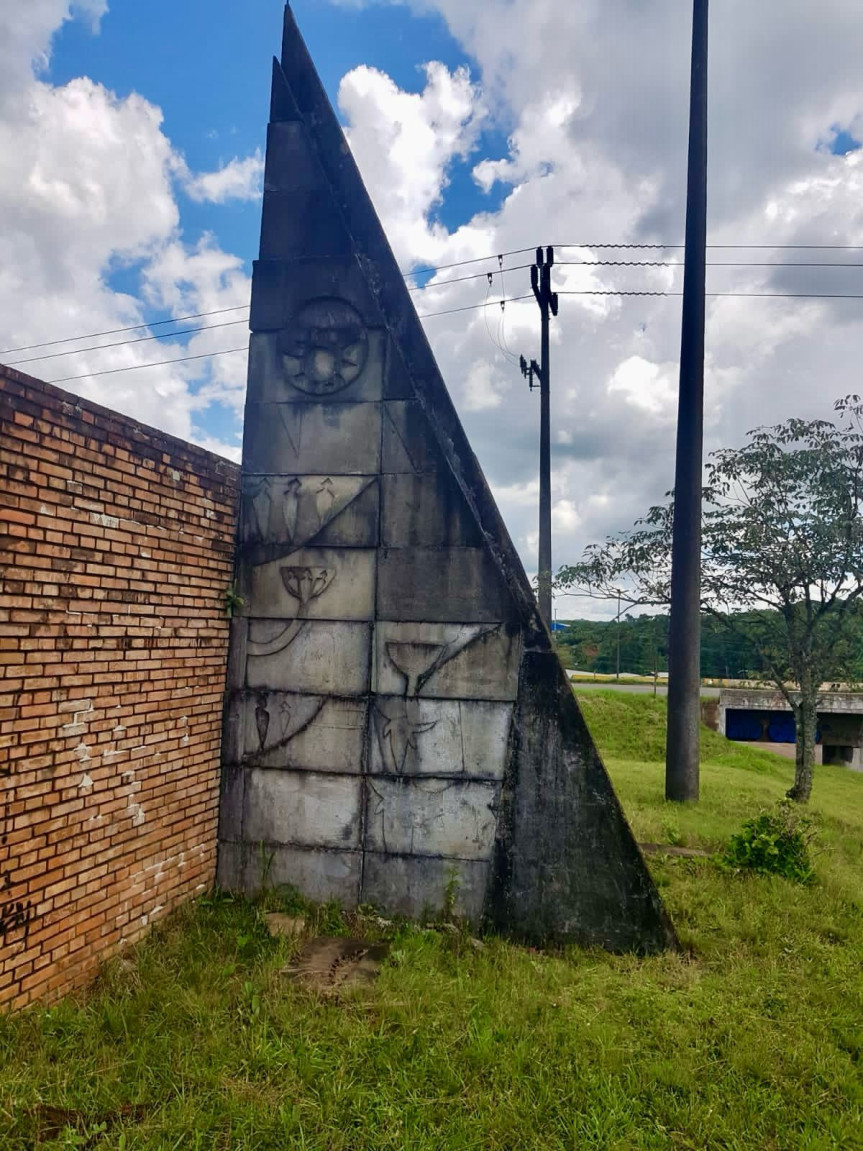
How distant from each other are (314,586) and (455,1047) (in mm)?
3129

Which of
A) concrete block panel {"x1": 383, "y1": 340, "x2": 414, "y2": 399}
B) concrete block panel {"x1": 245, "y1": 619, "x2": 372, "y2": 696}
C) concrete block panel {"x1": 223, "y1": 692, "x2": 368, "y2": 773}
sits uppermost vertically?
concrete block panel {"x1": 383, "y1": 340, "x2": 414, "y2": 399}

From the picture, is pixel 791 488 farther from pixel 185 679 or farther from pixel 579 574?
pixel 185 679

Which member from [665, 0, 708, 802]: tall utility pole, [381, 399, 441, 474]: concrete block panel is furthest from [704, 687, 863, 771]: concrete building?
[381, 399, 441, 474]: concrete block panel

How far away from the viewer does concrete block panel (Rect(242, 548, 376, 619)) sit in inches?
193

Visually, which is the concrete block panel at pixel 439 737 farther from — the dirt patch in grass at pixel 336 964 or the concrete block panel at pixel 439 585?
the dirt patch in grass at pixel 336 964

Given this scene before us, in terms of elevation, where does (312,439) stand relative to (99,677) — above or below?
above

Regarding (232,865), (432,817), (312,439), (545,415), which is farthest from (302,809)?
(545,415)

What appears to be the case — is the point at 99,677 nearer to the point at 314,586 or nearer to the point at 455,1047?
the point at 314,586

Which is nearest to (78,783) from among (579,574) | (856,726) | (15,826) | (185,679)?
(15,826)

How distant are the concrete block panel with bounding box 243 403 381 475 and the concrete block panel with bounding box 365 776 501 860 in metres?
2.50

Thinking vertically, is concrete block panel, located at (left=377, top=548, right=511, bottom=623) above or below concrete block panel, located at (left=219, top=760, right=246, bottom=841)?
above

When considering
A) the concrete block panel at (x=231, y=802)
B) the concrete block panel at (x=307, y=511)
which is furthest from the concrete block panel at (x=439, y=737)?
the concrete block panel at (x=307, y=511)

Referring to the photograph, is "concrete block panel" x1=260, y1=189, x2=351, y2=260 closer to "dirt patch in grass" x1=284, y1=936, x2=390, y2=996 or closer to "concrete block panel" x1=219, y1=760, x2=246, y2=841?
"concrete block panel" x1=219, y1=760, x2=246, y2=841

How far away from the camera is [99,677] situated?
3877 millimetres
